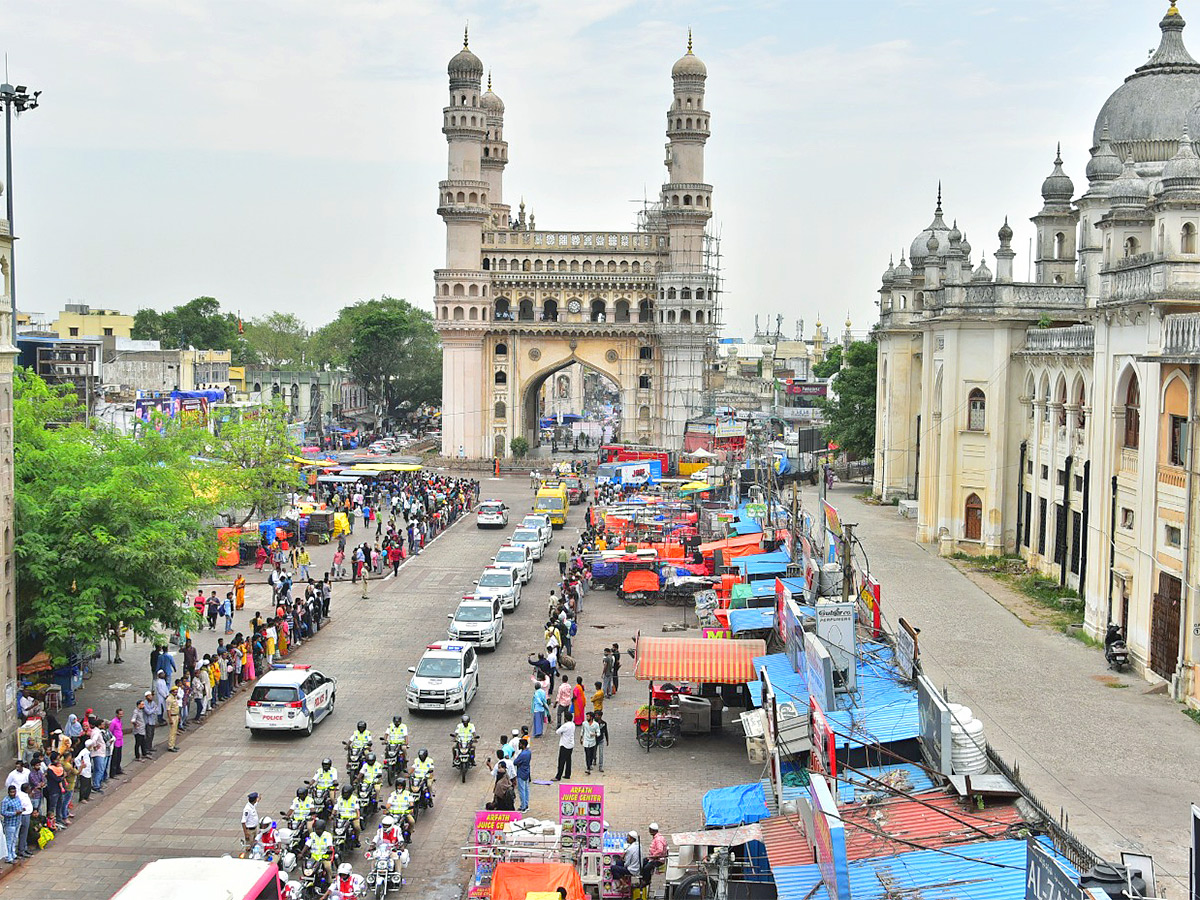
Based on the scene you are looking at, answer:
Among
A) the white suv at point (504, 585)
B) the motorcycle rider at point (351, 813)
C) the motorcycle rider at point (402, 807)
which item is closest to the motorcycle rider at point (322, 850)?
the motorcycle rider at point (351, 813)

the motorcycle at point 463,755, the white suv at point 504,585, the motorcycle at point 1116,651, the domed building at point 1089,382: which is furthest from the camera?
the white suv at point 504,585

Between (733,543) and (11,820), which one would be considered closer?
(11,820)

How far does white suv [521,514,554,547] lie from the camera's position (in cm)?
3999

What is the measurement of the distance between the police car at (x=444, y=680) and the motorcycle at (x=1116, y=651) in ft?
36.1

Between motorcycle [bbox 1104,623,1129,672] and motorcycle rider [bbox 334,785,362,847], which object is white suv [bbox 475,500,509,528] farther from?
motorcycle rider [bbox 334,785,362,847]

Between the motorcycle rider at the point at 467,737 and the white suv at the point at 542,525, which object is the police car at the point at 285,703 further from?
the white suv at the point at 542,525

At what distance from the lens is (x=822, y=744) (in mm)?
13039

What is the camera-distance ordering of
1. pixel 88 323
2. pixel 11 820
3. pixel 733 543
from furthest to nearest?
1. pixel 88 323
2. pixel 733 543
3. pixel 11 820

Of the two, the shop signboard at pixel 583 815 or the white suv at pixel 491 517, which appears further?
the white suv at pixel 491 517

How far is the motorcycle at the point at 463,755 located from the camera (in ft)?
59.5

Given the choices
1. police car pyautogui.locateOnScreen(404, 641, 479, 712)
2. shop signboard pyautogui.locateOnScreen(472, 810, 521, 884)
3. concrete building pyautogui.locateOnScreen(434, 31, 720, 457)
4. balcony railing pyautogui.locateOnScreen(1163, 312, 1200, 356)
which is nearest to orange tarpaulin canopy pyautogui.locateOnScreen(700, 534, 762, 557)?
police car pyautogui.locateOnScreen(404, 641, 479, 712)

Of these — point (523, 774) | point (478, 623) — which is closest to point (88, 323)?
point (478, 623)

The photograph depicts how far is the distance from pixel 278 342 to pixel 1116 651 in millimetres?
97163

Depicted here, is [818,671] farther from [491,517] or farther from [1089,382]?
[491,517]
